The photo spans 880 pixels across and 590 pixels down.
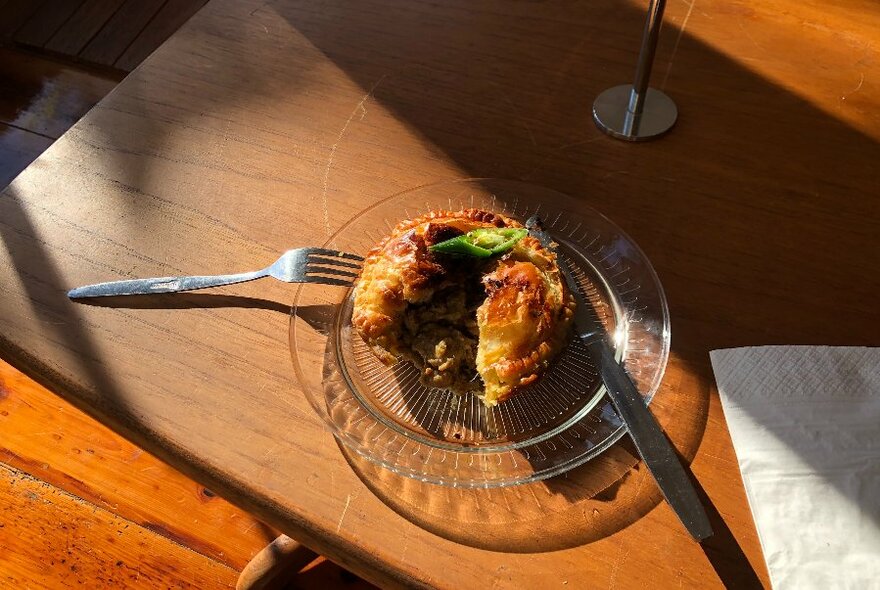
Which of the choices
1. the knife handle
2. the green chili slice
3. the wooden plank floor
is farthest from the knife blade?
the wooden plank floor

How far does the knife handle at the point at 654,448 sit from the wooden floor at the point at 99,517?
0.82 m

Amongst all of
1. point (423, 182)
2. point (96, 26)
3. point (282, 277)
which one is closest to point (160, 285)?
point (282, 277)

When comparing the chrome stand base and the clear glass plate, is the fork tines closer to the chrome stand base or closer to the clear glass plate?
the clear glass plate

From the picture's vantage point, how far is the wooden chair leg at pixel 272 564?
1.27 meters

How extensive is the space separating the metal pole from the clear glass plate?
0.74 ft

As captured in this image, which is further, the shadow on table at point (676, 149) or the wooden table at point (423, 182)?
the shadow on table at point (676, 149)

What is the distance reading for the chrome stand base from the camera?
1127mm

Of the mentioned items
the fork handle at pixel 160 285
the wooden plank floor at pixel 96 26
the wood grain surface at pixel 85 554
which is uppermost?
the fork handle at pixel 160 285

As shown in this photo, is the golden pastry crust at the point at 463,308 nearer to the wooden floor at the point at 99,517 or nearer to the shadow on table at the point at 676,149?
the shadow on table at the point at 676,149

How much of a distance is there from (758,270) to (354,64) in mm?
760

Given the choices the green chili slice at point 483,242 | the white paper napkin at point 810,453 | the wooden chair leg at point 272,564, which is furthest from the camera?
the wooden chair leg at point 272,564

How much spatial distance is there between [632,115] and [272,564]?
975mm

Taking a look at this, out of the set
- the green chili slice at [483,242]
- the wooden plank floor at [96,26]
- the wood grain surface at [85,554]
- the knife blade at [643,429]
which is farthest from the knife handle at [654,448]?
the wooden plank floor at [96,26]

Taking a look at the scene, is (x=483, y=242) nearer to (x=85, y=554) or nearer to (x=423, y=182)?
(x=423, y=182)
